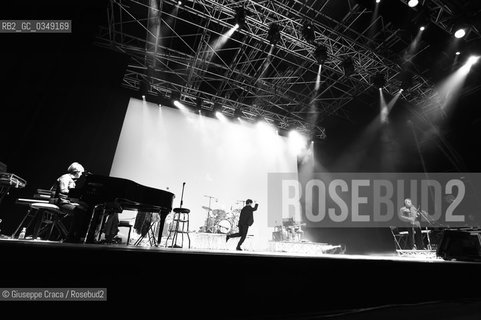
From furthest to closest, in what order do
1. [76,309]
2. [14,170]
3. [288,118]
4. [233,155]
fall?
1. [288,118]
2. [233,155]
3. [14,170]
4. [76,309]

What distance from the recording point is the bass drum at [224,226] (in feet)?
24.0

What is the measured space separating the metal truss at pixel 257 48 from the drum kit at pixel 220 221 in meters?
3.52

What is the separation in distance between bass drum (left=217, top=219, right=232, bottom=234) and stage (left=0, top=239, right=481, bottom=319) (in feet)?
20.1

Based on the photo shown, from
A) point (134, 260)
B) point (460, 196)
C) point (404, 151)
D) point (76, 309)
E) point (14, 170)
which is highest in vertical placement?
point (404, 151)

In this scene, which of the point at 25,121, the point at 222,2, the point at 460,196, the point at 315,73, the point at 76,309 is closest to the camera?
the point at 76,309

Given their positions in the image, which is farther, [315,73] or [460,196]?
[315,73]

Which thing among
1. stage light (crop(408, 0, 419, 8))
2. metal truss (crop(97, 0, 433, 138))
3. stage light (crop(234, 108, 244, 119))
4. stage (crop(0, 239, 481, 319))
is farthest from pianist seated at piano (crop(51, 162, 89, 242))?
stage light (crop(408, 0, 419, 8))

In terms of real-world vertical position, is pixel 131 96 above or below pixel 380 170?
above

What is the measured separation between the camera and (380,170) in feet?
25.3

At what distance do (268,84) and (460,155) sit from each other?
5.53 m

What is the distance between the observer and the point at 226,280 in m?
1.01

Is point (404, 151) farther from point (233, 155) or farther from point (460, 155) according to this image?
point (233, 155)

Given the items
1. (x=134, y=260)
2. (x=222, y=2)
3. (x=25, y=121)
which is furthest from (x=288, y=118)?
(x=134, y=260)

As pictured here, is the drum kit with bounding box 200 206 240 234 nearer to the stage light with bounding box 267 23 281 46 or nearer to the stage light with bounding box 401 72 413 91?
the stage light with bounding box 267 23 281 46
